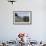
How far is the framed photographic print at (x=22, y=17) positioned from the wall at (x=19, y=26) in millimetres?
122

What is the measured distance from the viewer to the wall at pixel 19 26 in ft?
16.9

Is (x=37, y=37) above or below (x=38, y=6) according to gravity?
below

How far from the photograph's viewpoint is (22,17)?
518 centimetres

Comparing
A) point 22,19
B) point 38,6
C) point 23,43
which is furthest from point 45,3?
point 23,43

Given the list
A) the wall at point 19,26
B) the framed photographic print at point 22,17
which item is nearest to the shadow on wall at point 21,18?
the framed photographic print at point 22,17

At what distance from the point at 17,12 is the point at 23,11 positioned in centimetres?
25

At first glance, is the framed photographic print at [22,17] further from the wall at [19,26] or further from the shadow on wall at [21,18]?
the wall at [19,26]

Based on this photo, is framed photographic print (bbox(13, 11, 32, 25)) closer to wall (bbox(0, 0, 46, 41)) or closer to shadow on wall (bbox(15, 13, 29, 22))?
shadow on wall (bbox(15, 13, 29, 22))

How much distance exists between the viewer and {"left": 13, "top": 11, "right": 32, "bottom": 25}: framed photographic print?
517 cm

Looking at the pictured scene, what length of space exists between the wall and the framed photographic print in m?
0.12

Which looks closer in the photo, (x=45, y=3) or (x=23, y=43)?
(x=23, y=43)

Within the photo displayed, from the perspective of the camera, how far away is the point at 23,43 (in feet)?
10.8

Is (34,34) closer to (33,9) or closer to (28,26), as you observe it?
(28,26)

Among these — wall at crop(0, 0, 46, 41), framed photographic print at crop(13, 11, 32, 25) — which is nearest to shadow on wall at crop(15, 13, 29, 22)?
framed photographic print at crop(13, 11, 32, 25)
